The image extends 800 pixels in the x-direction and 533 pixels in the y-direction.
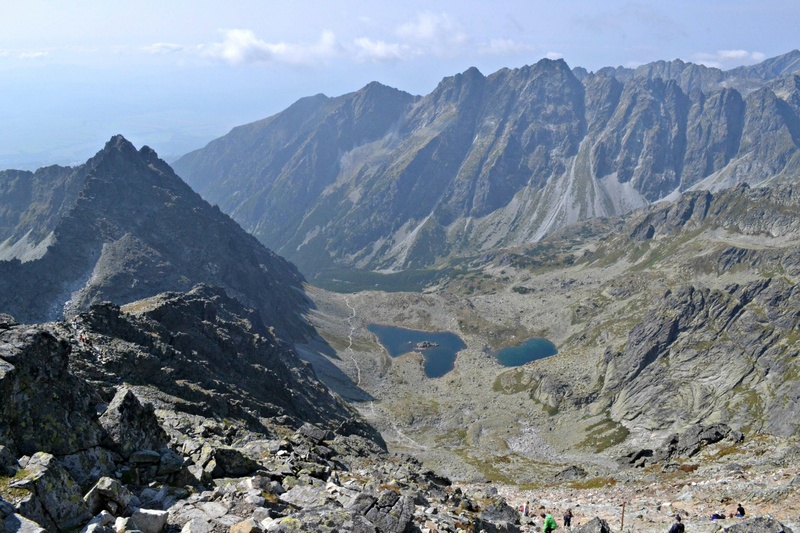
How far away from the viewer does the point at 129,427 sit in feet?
84.3

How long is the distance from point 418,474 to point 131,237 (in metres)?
180

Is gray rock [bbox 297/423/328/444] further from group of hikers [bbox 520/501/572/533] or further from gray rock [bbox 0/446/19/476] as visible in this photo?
gray rock [bbox 0/446/19/476]

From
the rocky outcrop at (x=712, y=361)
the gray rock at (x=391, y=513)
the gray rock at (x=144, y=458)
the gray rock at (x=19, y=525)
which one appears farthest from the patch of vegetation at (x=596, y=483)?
the rocky outcrop at (x=712, y=361)

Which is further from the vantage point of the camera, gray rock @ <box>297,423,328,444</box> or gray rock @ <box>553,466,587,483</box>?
gray rock @ <box>553,466,587,483</box>

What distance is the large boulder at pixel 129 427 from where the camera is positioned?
80.8 ft

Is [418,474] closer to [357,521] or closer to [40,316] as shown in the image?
[357,521]

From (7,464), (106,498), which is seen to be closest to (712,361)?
(106,498)

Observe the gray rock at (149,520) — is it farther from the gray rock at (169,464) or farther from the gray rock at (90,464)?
the gray rock at (169,464)

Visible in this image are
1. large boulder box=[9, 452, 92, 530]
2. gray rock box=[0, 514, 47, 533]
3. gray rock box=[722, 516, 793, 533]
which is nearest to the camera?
gray rock box=[0, 514, 47, 533]

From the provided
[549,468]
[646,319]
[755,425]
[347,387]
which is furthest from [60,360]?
[646,319]

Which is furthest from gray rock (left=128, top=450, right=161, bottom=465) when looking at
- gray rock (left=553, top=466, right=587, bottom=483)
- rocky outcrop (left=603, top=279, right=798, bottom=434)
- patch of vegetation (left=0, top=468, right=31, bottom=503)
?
rocky outcrop (left=603, top=279, right=798, bottom=434)

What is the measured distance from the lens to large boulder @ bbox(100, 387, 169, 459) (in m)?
24.6

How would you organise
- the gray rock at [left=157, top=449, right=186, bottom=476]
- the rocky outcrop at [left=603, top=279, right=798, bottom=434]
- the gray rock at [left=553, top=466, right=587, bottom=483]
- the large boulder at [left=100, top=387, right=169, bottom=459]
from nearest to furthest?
the gray rock at [left=157, top=449, right=186, bottom=476]
the large boulder at [left=100, top=387, right=169, bottom=459]
the gray rock at [left=553, top=466, right=587, bottom=483]
the rocky outcrop at [left=603, top=279, right=798, bottom=434]

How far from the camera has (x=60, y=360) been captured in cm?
2530
